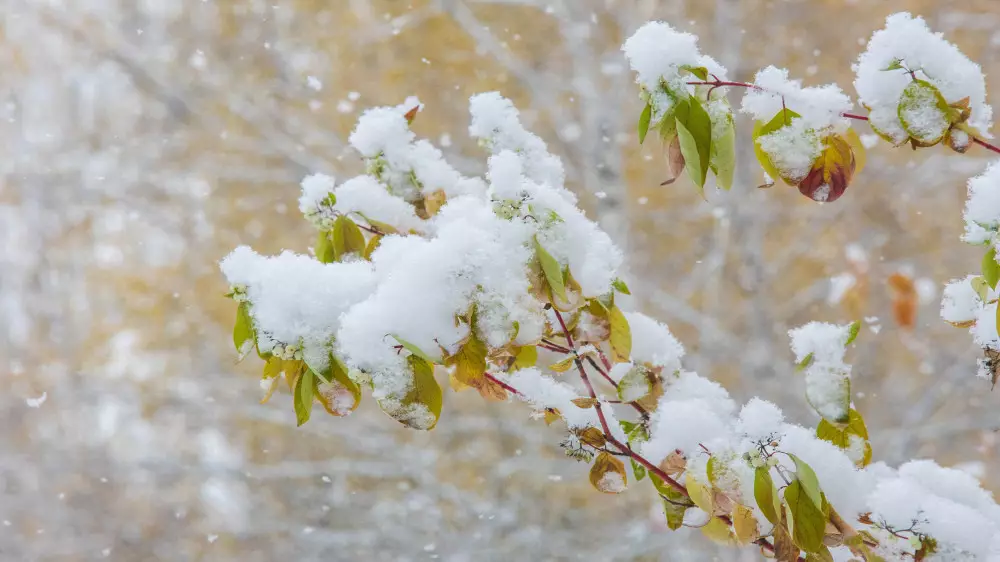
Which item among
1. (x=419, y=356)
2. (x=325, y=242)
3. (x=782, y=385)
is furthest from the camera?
(x=782, y=385)

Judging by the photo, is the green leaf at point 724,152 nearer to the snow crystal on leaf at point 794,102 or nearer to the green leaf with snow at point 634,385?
the snow crystal on leaf at point 794,102

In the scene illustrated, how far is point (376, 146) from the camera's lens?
908 mm

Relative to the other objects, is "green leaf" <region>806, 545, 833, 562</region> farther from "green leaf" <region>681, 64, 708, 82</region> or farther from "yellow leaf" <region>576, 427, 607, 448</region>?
"green leaf" <region>681, 64, 708, 82</region>

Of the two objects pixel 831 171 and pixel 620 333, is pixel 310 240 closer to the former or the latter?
pixel 620 333

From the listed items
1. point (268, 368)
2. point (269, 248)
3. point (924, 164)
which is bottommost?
point (268, 368)

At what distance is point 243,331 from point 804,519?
1.71 ft

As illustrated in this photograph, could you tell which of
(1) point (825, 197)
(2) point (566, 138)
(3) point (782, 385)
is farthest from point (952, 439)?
(1) point (825, 197)

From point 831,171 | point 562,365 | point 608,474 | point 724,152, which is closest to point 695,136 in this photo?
point 724,152

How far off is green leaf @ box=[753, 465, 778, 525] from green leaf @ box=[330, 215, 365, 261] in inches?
20.7

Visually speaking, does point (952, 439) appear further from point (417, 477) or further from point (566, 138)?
point (417, 477)

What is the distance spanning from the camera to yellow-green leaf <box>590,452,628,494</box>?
0.73m

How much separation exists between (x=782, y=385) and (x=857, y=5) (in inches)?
74.6

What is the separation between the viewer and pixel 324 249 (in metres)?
0.89

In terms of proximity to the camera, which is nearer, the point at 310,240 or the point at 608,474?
the point at 608,474
